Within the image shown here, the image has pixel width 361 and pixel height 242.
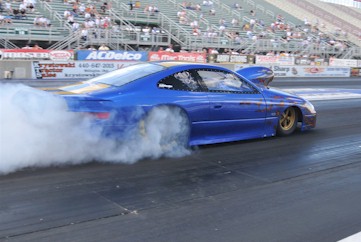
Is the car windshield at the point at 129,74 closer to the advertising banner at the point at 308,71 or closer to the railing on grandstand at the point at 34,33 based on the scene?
the railing on grandstand at the point at 34,33

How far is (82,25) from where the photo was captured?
26.0 m

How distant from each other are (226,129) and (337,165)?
168 centimetres

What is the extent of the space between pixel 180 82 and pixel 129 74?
2.49 feet

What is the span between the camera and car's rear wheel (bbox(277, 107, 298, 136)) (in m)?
7.52

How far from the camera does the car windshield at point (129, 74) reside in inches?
237

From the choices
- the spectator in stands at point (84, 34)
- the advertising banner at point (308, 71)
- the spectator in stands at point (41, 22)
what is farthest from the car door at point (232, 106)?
the spectator in stands at point (41, 22)

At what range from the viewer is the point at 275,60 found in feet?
102

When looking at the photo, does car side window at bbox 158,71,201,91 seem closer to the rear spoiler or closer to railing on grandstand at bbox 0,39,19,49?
the rear spoiler

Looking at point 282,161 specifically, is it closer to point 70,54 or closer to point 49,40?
point 70,54

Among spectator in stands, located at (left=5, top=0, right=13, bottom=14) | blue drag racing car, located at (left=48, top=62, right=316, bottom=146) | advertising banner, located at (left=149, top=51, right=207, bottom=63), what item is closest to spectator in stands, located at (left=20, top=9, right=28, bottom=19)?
spectator in stands, located at (left=5, top=0, right=13, bottom=14)

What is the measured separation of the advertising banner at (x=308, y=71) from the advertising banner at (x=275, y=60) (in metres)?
1.01

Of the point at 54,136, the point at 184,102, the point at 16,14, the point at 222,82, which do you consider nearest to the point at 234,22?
the point at 16,14

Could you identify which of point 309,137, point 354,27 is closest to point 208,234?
point 309,137

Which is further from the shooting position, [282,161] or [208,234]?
[282,161]
